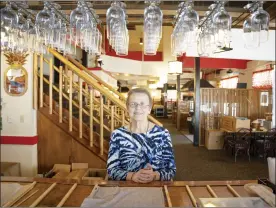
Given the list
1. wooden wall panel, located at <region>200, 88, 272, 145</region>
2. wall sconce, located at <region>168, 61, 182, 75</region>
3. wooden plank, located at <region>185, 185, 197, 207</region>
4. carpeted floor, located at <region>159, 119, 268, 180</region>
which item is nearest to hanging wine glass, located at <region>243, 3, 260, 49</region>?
wooden plank, located at <region>185, 185, 197, 207</region>

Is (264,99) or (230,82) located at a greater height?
(230,82)

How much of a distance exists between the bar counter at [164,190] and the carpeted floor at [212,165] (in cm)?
337

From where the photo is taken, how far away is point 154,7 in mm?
1941

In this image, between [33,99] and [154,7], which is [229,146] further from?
[154,7]

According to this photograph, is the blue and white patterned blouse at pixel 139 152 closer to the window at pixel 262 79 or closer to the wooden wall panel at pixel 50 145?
the wooden wall panel at pixel 50 145

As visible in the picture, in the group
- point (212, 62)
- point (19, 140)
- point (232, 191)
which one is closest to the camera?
point (232, 191)

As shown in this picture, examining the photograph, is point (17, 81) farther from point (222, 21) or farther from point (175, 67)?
point (175, 67)

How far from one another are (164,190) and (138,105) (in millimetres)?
677

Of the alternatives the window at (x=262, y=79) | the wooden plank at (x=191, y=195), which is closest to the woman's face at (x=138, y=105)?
the wooden plank at (x=191, y=195)

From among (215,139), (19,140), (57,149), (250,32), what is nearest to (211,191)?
(250,32)

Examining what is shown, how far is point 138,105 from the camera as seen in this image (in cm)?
197

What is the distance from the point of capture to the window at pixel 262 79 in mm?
8269

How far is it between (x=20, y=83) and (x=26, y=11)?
2143 millimetres

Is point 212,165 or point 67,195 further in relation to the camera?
point 212,165
